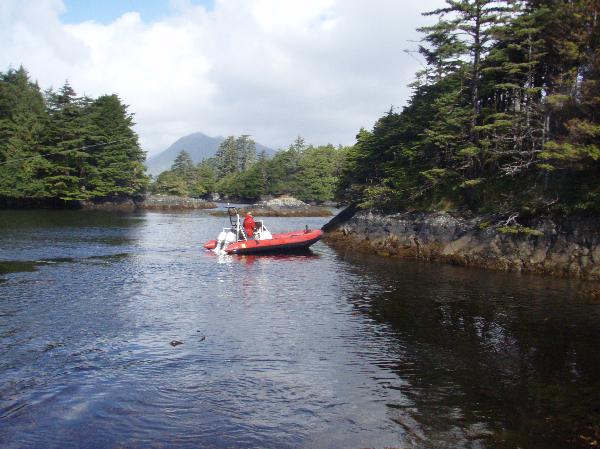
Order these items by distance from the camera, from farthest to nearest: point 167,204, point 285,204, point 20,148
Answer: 1. point 285,204
2. point 167,204
3. point 20,148

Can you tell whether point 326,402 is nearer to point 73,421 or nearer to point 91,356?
point 73,421

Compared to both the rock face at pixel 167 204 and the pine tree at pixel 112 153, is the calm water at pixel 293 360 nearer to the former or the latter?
the pine tree at pixel 112 153

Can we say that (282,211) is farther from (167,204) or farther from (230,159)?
(230,159)

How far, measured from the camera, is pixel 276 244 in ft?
102

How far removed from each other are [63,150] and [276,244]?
45388mm

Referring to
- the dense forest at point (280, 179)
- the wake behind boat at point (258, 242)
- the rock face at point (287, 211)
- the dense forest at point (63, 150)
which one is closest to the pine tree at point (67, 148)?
the dense forest at point (63, 150)

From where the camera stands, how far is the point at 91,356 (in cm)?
1209

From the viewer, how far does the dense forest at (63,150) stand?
6147 cm

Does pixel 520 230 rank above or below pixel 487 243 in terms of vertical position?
above

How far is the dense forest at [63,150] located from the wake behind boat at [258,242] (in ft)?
111

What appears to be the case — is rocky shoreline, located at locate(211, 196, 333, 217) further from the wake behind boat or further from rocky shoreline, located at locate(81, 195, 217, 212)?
the wake behind boat

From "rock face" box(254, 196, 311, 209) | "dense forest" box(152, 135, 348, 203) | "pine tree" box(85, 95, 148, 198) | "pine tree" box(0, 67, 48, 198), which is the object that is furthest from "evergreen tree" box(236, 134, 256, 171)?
"pine tree" box(0, 67, 48, 198)

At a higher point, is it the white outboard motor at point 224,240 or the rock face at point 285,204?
the rock face at point 285,204

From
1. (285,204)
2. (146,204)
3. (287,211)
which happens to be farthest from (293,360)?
(285,204)
